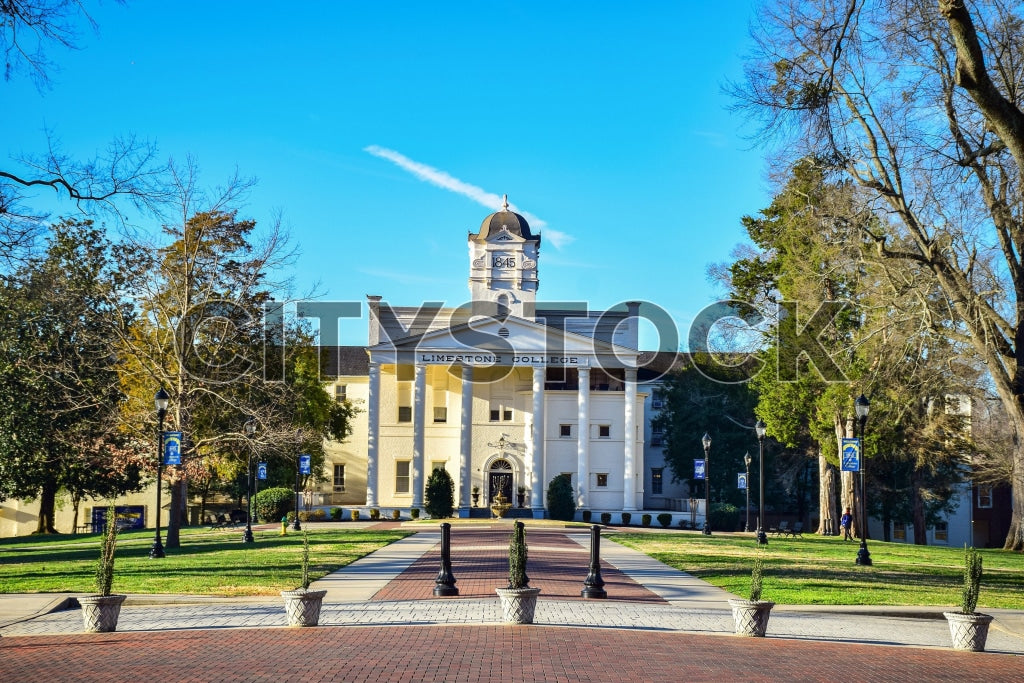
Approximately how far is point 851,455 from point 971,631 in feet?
56.3

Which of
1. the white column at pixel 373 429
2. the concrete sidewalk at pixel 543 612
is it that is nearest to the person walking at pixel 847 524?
the concrete sidewalk at pixel 543 612

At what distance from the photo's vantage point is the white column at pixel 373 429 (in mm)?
57875

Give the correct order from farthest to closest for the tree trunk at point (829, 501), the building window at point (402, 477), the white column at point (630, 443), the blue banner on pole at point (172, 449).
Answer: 1. the building window at point (402, 477)
2. the white column at point (630, 443)
3. the tree trunk at point (829, 501)
4. the blue banner on pole at point (172, 449)

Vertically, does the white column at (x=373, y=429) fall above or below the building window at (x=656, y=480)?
above

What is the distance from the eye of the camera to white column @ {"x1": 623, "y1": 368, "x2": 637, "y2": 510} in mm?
59094

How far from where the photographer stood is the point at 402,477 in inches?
2473

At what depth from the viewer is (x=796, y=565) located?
2688cm

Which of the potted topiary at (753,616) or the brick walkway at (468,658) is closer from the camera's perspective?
the brick walkway at (468,658)

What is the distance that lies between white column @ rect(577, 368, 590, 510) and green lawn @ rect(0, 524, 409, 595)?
22253 mm

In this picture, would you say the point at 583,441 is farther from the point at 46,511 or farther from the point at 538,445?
the point at 46,511

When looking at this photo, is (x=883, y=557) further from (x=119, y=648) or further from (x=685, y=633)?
(x=119, y=648)

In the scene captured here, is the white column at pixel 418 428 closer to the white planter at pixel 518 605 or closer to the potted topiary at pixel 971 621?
the white planter at pixel 518 605

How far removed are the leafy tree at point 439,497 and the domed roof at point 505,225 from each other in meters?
18.6

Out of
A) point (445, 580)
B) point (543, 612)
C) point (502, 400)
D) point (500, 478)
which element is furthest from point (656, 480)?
point (543, 612)
